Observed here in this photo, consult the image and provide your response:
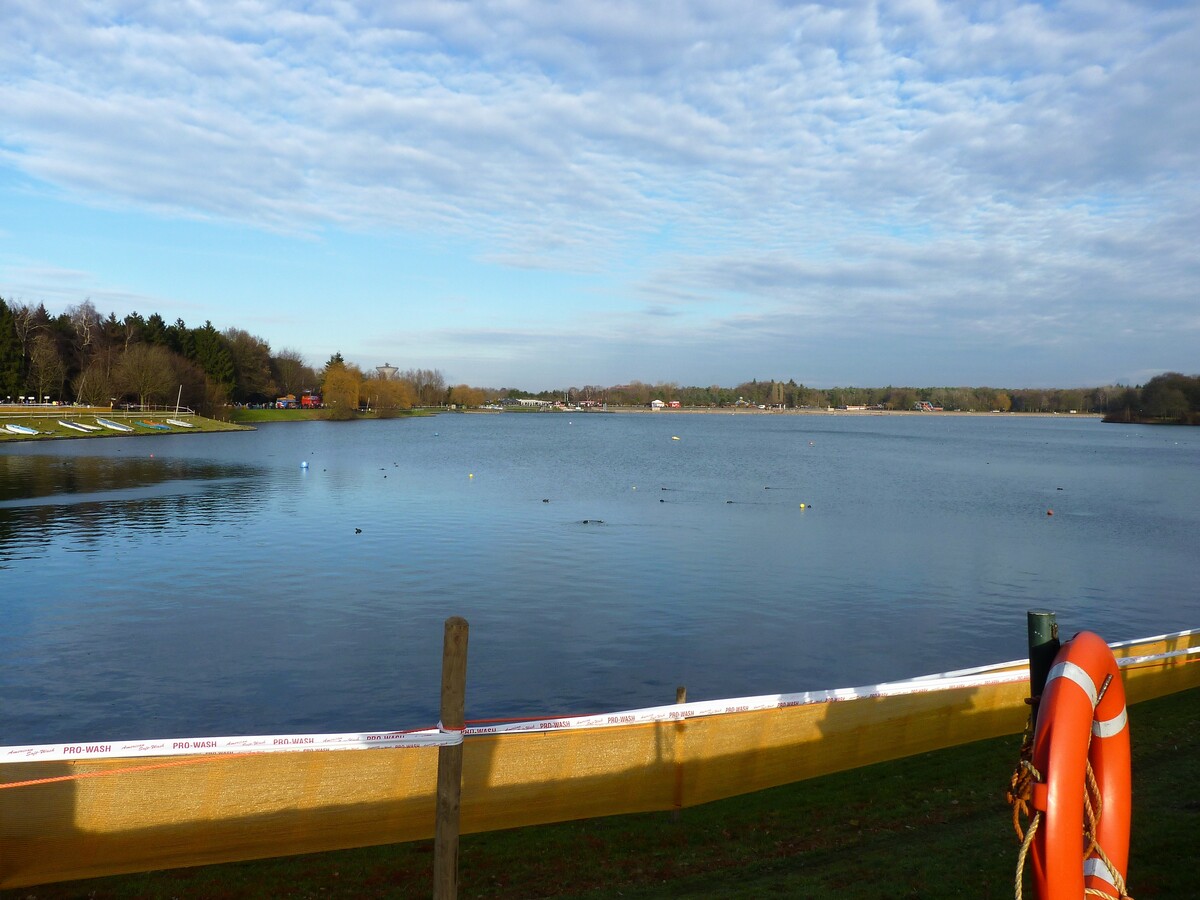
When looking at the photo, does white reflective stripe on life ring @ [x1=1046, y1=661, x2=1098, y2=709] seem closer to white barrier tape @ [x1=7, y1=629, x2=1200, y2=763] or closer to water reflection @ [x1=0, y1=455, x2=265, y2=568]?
white barrier tape @ [x1=7, y1=629, x2=1200, y2=763]

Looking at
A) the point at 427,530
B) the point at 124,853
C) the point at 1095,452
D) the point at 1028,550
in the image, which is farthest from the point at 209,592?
the point at 1095,452

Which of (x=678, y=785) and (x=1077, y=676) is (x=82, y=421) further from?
(x=1077, y=676)

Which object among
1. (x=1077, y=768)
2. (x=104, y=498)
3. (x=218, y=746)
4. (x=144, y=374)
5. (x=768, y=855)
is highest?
(x=144, y=374)

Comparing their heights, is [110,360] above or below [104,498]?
above

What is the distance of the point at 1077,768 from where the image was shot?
4.25 meters

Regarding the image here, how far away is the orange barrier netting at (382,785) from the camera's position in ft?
27.0

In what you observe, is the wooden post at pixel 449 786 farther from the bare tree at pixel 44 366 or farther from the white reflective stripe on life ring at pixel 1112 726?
the bare tree at pixel 44 366

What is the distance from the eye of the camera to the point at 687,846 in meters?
9.55

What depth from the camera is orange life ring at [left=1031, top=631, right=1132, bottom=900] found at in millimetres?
4242

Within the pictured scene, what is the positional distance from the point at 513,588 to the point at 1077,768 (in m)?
23.3

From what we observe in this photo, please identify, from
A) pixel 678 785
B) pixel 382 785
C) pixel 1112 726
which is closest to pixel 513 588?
pixel 678 785

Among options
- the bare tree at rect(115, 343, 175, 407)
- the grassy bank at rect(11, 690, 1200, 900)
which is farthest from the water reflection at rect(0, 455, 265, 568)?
the bare tree at rect(115, 343, 175, 407)

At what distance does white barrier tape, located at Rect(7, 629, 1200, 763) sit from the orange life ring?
14.8ft

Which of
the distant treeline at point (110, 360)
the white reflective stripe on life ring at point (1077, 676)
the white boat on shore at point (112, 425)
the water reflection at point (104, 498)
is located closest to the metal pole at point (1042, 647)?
the white reflective stripe on life ring at point (1077, 676)
